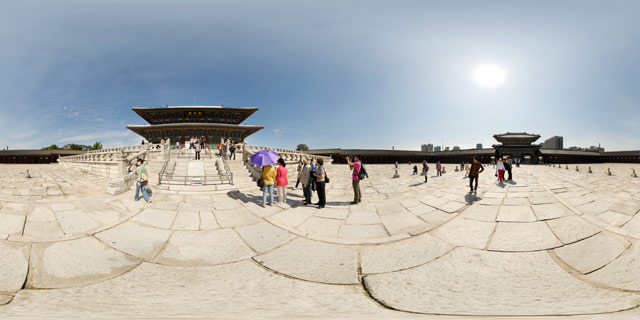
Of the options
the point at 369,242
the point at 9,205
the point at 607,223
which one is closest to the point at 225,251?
→ the point at 369,242

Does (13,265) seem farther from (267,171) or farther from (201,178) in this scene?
(201,178)

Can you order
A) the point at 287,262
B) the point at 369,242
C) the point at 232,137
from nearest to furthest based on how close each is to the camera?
1. the point at 287,262
2. the point at 369,242
3. the point at 232,137

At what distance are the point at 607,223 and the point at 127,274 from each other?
8.35 meters

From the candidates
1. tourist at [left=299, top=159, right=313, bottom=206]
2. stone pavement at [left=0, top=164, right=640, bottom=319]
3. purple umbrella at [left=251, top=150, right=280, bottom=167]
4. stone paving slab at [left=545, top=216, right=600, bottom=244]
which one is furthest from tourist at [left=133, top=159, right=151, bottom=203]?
stone paving slab at [left=545, top=216, right=600, bottom=244]

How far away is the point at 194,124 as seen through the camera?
1293 inches

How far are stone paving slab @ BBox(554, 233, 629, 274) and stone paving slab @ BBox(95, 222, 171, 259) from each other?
660 cm

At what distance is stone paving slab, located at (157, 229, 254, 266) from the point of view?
371cm

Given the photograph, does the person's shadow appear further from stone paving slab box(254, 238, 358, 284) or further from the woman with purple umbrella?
the woman with purple umbrella

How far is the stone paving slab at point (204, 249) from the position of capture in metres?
3.71

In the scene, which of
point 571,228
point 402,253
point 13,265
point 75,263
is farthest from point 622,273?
point 13,265

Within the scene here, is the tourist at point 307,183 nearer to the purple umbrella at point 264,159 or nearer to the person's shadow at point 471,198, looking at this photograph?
the purple umbrella at point 264,159

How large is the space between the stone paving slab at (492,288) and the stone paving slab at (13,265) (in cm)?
460

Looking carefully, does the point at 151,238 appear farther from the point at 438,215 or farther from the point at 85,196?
the point at 438,215

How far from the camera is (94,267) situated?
341 cm
